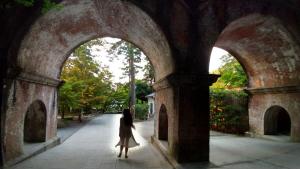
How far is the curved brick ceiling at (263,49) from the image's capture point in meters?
10.2

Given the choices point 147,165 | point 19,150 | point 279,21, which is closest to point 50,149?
point 19,150

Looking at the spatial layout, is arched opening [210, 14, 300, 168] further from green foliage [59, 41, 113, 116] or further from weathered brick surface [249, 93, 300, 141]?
green foliage [59, 41, 113, 116]

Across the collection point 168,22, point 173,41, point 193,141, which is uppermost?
point 168,22

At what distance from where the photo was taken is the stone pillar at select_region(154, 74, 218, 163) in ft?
27.0

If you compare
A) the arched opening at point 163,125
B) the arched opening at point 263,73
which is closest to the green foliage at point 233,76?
the arched opening at point 263,73

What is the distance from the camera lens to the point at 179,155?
819 centimetres

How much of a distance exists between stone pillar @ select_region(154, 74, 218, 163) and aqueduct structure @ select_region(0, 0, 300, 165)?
3 centimetres

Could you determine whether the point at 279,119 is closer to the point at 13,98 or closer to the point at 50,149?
the point at 50,149

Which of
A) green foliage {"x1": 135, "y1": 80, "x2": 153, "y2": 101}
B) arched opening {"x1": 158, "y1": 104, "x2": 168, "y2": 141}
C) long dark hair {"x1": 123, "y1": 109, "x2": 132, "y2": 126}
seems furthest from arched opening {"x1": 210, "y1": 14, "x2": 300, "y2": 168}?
green foliage {"x1": 135, "y1": 80, "x2": 153, "y2": 101}

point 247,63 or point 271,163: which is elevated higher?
point 247,63

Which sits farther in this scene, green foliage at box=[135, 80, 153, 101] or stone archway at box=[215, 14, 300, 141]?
green foliage at box=[135, 80, 153, 101]

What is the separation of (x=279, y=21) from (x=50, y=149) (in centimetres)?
970

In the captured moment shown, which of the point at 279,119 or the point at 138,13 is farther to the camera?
the point at 279,119

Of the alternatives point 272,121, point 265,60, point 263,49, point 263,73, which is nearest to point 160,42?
point 263,49
